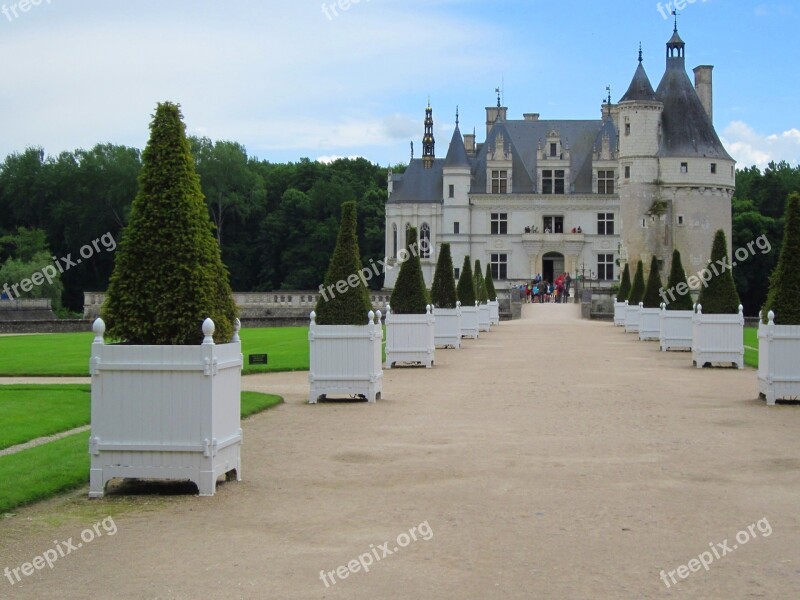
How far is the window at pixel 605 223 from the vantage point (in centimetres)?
7675

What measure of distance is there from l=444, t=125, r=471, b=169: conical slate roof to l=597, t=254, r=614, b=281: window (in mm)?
11042

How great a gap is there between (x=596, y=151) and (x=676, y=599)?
241ft

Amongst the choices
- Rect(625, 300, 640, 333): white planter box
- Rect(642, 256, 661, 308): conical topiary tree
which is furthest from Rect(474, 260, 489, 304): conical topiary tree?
Rect(642, 256, 661, 308): conical topiary tree

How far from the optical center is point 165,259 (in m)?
9.23

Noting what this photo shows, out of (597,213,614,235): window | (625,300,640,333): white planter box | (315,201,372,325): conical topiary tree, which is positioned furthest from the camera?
(597,213,614,235): window

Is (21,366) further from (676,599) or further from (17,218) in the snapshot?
(17,218)

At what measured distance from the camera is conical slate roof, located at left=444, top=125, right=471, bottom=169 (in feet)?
253

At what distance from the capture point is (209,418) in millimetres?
8797

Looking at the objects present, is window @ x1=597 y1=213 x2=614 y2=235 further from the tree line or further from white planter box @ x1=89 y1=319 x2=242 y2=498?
white planter box @ x1=89 y1=319 x2=242 y2=498

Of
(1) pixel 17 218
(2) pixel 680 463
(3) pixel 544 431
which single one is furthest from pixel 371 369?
(1) pixel 17 218

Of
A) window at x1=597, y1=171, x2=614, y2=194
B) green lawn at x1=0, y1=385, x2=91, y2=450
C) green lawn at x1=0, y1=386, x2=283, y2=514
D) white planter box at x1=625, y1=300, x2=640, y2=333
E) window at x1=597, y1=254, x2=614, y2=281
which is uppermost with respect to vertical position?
window at x1=597, y1=171, x2=614, y2=194

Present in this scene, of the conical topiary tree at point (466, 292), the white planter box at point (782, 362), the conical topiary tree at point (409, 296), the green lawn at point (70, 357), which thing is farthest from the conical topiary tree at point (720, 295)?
the conical topiary tree at point (466, 292)

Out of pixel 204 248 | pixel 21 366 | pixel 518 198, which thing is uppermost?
pixel 518 198

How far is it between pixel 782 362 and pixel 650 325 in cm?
2043
